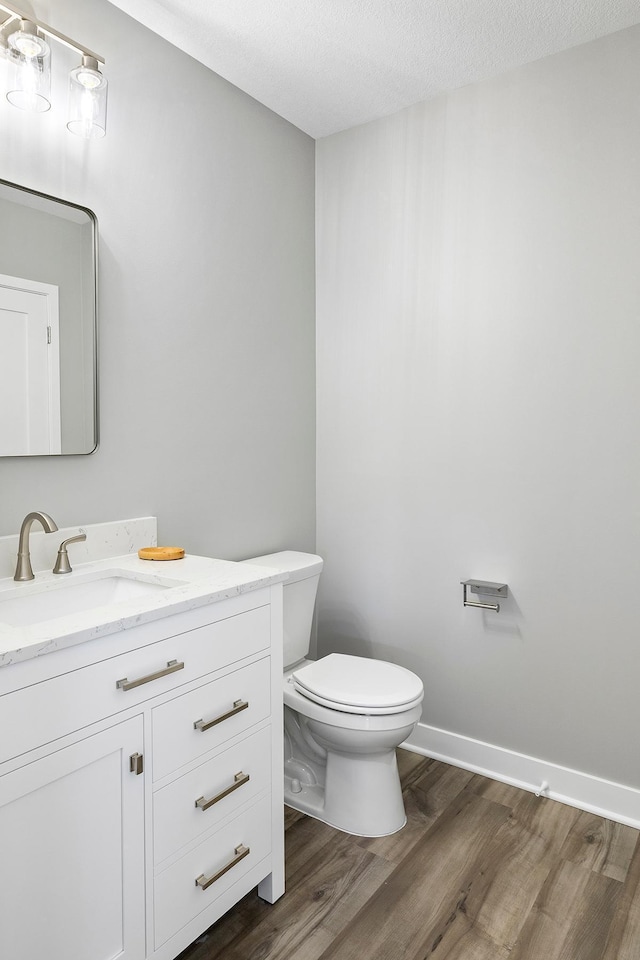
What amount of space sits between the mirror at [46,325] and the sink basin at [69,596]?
0.36 meters

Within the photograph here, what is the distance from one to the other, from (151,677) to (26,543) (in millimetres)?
537

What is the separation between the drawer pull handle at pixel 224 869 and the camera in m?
1.44

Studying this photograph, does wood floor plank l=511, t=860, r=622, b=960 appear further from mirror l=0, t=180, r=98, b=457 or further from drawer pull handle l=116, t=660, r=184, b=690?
mirror l=0, t=180, r=98, b=457

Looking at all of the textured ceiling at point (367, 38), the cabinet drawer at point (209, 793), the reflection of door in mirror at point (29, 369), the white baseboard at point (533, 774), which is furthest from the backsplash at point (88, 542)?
the textured ceiling at point (367, 38)

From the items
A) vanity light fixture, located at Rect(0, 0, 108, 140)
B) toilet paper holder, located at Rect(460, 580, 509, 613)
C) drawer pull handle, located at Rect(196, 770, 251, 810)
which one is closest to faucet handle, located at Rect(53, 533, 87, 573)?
drawer pull handle, located at Rect(196, 770, 251, 810)

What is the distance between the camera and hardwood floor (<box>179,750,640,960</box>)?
1.54 m

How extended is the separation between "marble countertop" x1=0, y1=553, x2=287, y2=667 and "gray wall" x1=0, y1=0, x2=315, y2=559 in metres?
0.18

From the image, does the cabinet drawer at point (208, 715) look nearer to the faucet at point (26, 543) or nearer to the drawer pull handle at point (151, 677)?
the drawer pull handle at point (151, 677)

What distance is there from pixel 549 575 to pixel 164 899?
5.00 feet

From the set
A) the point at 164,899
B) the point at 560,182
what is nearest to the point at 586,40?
the point at 560,182

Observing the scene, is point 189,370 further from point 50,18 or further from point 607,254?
point 607,254

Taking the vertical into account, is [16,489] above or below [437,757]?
above

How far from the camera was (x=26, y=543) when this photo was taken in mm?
1582

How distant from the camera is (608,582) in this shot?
209 centimetres
